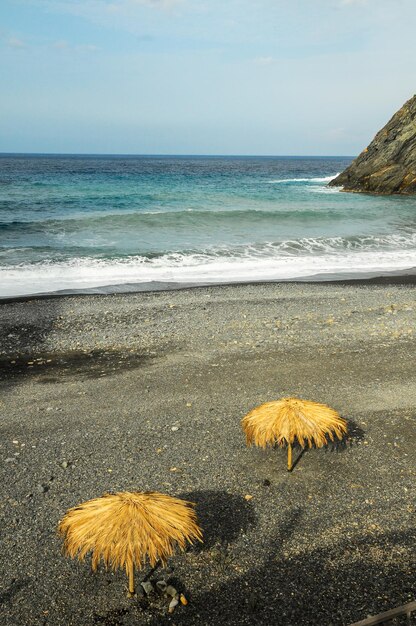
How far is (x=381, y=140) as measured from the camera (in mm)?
50500

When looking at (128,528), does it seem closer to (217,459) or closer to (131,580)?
(131,580)

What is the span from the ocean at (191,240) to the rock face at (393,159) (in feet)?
19.1

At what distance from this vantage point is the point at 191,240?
25.1 meters

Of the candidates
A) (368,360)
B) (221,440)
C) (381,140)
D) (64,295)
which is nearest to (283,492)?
(221,440)

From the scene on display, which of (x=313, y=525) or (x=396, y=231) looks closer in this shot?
(x=313, y=525)

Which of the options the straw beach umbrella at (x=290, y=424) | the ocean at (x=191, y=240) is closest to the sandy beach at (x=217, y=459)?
the straw beach umbrella at (x=290, y=424)

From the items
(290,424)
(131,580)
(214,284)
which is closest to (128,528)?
(131,580)

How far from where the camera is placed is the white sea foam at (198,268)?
1733 cm

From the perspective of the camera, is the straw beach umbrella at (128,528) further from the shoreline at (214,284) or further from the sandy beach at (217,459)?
the shoreline at (214,284)

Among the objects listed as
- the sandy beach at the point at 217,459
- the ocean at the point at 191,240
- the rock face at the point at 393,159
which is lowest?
the sandy beach at the point at 217,459

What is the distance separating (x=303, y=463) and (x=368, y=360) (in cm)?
381

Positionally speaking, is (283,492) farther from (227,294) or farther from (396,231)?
(396,231)

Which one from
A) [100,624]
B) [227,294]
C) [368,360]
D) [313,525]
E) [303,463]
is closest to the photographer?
[100,624]

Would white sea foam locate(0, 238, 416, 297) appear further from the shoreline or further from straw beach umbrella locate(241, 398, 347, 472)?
straw beach umbrella locate(241, 398, 347, 472)
